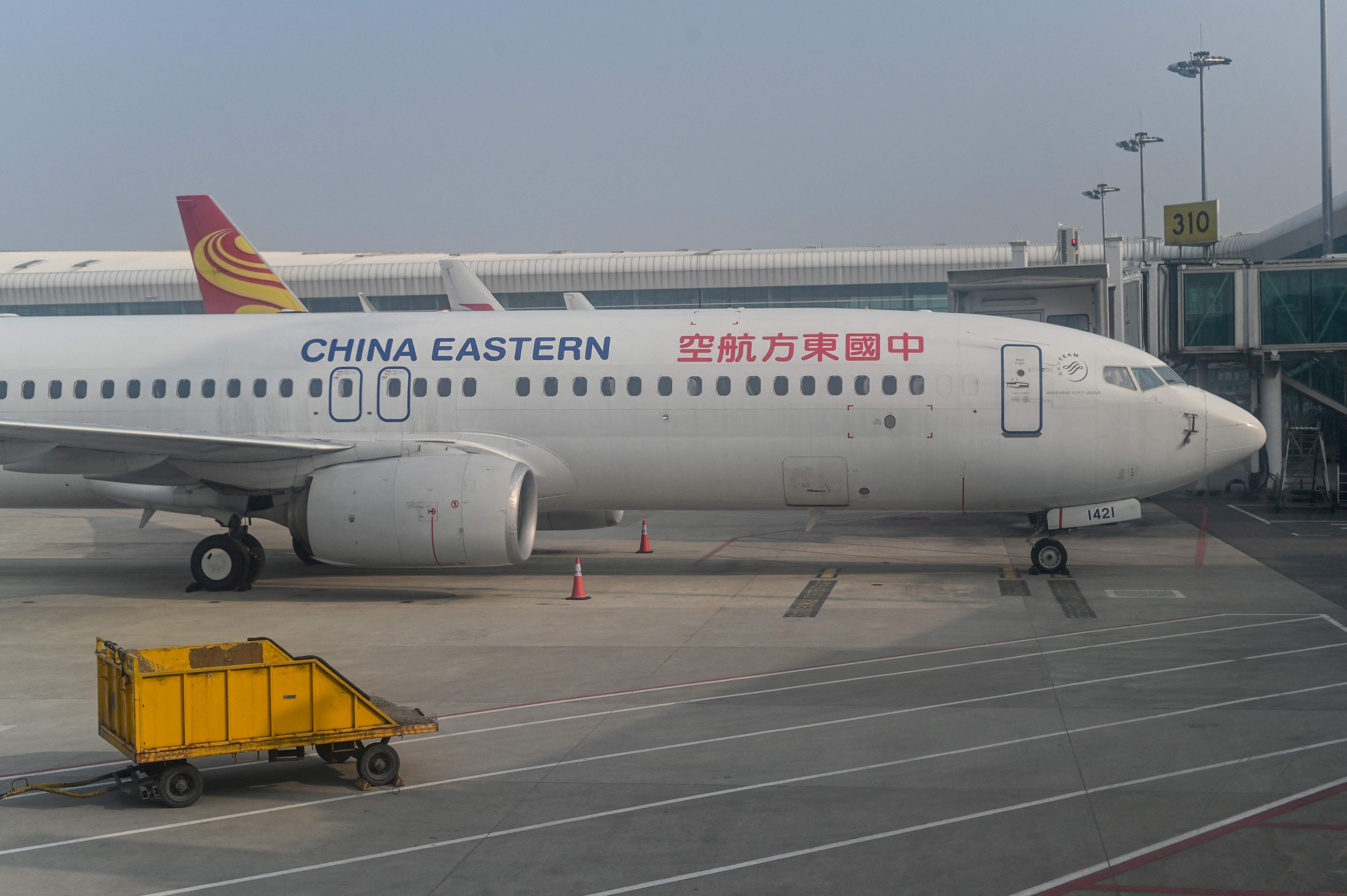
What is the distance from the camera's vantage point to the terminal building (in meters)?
29.6

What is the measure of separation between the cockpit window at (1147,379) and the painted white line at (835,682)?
4.51m

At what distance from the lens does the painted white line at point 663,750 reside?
9023 mm

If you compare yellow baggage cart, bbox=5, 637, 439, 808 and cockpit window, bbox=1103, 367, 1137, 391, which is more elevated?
cockpit window, bbox=1103, 367, 1137, 391

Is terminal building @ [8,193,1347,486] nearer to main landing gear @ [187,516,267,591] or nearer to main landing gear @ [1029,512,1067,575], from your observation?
main landing gear @ [1029,512,1067,575]

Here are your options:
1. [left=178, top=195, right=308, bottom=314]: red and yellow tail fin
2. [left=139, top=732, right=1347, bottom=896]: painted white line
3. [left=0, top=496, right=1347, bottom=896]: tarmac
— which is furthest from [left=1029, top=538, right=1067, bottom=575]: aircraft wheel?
[left=178, top=195, right=308, bottom=314]: red and yellow tail fin

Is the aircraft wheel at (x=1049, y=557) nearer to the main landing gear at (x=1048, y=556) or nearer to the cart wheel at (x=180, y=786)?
the main landing gear at (x=1048, y=556)

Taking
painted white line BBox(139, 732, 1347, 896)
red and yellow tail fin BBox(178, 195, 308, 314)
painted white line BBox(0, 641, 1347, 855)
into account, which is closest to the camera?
painted white line BBox(139, 732, 1347, 896)

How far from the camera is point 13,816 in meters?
9.37

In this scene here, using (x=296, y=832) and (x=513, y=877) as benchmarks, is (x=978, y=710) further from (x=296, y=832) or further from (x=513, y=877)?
(x=296, y=832)

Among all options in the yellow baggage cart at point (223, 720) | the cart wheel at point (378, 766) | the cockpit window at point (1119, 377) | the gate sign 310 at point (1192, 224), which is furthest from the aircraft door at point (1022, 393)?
the gate sign 310 at point (1192, 224)

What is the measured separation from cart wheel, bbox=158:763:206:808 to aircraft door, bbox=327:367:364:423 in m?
11.2

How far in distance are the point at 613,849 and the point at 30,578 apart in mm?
17668

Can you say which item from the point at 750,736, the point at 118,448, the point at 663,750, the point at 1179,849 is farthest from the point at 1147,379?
the point at 118,448

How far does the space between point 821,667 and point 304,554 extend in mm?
12482
